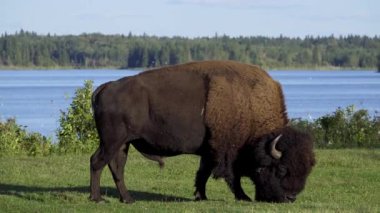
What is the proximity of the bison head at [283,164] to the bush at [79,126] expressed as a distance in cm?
905

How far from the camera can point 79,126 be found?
→ 24.9 meters

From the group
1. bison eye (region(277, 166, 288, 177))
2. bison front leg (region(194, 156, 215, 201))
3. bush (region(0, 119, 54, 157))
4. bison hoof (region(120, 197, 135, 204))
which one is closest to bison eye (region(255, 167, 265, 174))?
bison eye (region(277, 166, 288, 177))

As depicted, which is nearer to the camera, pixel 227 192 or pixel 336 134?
pixel 227 192

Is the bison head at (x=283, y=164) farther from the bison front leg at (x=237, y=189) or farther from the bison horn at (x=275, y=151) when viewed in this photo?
the bison front leg at (x=237, y=189)

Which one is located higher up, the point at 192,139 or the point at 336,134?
the point at 192,139

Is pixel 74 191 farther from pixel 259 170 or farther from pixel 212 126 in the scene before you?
pixel 259 170

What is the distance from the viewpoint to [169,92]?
50.9 ft

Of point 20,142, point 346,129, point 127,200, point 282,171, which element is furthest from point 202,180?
point 346,129

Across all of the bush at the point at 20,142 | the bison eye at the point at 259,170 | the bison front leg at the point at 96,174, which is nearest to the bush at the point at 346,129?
the bush at the point at 20,142

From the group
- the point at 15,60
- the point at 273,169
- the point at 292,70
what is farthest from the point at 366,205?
the point at 292,70

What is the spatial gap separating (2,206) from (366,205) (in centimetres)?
530

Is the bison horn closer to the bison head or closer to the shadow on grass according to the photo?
the bison head

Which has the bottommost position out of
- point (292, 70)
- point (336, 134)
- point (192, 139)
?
point (292, 70)

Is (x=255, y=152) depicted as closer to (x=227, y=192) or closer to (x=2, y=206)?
(x=227, y=192)
